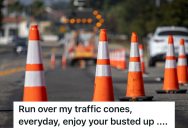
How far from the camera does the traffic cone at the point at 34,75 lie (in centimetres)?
507

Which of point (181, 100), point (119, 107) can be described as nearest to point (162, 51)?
point (181, 100)

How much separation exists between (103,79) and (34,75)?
1093mm

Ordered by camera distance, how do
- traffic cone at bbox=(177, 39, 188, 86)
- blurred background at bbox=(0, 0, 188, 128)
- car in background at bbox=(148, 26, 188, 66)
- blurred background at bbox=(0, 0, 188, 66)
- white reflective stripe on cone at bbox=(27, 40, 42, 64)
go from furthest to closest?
blurred background at bbox=(0, 0, 188, 66), car in background at bbox=(148, 26, 188, 66), traffic cone at bbox=(177, 39, 188, 86), blurred background at bbox=(0, 0, 188, 128), white reflective stripe on cone at bbox=(27, 40, 42, 64)

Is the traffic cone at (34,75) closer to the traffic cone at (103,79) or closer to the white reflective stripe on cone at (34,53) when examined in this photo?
the white reflective stripe on cone at (34,53)

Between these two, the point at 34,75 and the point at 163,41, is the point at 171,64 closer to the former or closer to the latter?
the point at 34,75

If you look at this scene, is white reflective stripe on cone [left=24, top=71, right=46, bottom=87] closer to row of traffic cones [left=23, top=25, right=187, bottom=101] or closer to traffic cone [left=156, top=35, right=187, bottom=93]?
row of traffic cones [left=23, top=25, right=187, bottom=101]

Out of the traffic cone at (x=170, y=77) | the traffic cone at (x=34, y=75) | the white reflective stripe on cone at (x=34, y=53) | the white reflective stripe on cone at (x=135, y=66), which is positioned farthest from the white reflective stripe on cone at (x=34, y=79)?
the traffic cone at (x=170, y=77)

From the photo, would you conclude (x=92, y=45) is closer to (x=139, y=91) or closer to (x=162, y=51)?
(x=162, y=51)

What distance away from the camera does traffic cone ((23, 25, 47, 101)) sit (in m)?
5.07

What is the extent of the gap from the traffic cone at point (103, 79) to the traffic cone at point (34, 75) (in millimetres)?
911

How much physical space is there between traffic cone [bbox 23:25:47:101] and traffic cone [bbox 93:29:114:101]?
911 mm

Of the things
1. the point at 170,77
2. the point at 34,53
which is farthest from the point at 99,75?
the point at 170,77

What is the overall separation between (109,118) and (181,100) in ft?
9.22

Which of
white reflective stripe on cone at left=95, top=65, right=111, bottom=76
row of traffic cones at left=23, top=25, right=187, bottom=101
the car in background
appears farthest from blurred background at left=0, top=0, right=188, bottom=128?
white reflective stripe on cone at left=95, top=65, right=111, bottom=76
